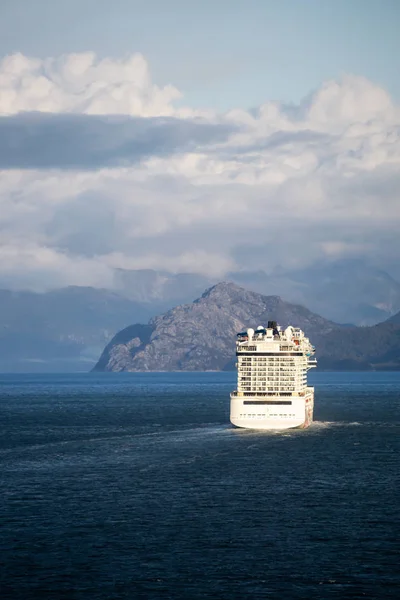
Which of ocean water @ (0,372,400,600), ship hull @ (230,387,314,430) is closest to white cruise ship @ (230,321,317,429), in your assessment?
ship hull @ (230,387,314,430)

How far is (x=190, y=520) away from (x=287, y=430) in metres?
86.2

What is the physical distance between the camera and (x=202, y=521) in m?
99.2

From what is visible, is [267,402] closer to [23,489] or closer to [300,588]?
[23,489]

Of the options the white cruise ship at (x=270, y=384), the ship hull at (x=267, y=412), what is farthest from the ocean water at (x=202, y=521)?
the white cruise ship at (x=270, y=384)

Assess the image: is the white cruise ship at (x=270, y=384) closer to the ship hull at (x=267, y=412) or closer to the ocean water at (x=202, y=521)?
the ship hull at (x=267, y=412)

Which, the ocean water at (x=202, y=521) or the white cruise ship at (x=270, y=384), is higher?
the white cruise ship at (x=270, y=384)

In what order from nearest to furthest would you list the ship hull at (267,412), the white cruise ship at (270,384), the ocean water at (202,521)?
the ocean water at (202,521), the ship hull at (267,412), the white cruise ship at (270,384)

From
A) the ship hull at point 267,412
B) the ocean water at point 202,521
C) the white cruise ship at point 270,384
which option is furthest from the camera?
the white cruise ship at point 270,384

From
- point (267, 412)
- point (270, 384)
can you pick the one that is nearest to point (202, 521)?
point (267, 412)

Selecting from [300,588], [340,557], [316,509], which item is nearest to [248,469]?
[316,509]

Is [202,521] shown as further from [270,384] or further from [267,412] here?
[270,384]

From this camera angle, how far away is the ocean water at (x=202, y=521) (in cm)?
7675

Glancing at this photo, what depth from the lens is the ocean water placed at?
76.8 meters

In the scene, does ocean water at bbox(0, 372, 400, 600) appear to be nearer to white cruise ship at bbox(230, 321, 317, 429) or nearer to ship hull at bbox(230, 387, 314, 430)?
ship hull at bbox(230, 387, 314, 430)
